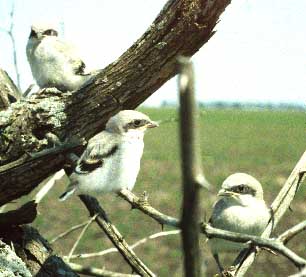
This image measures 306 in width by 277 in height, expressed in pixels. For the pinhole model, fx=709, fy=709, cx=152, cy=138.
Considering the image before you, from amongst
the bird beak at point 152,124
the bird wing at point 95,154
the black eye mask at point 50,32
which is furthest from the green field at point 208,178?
the black eye mask at point 50,32

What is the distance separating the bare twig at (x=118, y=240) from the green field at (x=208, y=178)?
5.9 inches

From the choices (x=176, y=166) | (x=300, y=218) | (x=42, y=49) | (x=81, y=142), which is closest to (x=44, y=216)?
(x=300, y=218)

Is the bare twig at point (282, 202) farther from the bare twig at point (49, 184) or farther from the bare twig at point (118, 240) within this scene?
the bare twig at point (49, 184)

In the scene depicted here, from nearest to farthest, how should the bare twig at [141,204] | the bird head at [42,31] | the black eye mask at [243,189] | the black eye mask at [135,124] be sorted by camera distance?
the bare twig at [141,204] < the black eye mask at [135,124] < the black eye mask at [243,189] < the bird head at [42,31]

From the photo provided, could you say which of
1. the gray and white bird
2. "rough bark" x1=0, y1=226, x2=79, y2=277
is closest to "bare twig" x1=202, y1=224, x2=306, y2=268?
"rough bark" x1=0, y1=226, x2=79, y2=277

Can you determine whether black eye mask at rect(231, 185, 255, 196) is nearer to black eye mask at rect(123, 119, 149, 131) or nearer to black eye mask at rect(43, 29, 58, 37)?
black eye mask at rect(123, 119, 149, 131)

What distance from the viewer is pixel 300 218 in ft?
54.3

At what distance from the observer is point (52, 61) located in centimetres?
380

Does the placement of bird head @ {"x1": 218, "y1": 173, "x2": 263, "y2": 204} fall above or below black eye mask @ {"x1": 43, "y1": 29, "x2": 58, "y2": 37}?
below

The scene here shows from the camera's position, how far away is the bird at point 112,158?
8.98 ft

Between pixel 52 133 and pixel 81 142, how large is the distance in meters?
0.20

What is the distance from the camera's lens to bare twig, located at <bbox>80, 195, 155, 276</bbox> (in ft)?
9.63

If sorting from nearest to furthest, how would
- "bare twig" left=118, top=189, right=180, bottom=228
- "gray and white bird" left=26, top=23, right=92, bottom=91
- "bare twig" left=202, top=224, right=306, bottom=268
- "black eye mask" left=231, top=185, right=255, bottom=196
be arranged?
"bare twig" left=202, top=224, right=306, bottom=268
"bare twig" left=118, top=189, right=180, bottom=228
"gray and white bird" left=26, top=23, right=92, bottom=91
"black eye mask" left=231, top=185, right=255, bottom=196

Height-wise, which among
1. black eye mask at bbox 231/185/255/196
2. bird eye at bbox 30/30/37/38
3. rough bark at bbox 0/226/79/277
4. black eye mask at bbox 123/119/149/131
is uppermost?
bird eye at bbox 30/30/37/38
